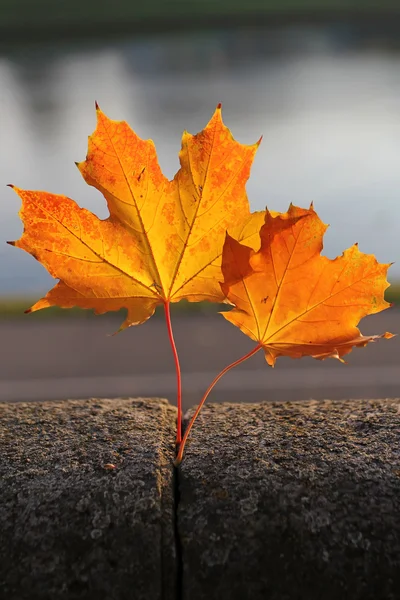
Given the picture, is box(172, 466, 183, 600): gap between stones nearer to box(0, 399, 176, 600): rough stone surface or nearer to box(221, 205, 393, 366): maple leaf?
box(0, 399, 176, 600): rough stone surface

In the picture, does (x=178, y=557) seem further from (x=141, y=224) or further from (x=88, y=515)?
(x=141, y=224)

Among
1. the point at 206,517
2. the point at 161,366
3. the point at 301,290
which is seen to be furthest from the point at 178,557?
the point at 161,366

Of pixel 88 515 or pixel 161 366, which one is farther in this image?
pixel 161 366

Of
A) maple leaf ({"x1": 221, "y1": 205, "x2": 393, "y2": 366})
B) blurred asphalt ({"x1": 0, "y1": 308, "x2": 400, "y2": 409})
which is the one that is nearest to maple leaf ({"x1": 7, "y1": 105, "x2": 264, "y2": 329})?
maple leaf ({"x1": 221, "y1": 205, "x2": 393, "y2": 366})

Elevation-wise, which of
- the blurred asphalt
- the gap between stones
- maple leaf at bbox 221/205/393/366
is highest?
the blurred asphalt

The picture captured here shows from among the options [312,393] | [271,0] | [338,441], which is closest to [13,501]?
[338,441]

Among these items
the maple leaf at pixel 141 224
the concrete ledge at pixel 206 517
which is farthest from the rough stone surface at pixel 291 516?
the maple leaf at pixel 141 224

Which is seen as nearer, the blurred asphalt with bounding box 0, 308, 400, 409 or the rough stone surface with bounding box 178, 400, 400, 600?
the rough stone surface with bounding box 178, 400, 400, 600
